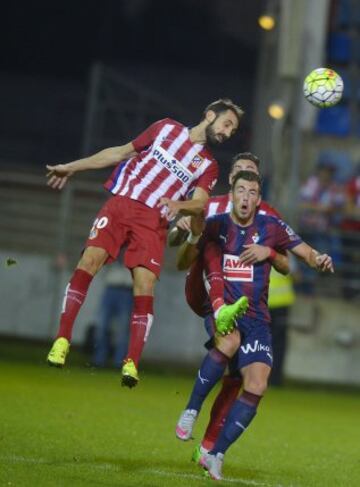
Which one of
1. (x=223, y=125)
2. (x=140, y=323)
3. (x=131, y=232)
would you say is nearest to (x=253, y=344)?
(x=140, y=323)

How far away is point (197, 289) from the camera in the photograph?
28.8 ft

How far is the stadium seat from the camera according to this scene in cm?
2236

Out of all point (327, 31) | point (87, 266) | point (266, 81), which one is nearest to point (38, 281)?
point (327, 31)

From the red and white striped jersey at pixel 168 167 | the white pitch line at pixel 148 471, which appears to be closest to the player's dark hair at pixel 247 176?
the red and white striped jersey at pixel 168 167

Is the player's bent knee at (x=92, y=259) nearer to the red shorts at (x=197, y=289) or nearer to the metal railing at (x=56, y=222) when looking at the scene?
the red shorts at (x=197, y=289)

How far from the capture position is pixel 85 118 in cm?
2714

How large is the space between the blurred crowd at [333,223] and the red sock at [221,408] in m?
10.0

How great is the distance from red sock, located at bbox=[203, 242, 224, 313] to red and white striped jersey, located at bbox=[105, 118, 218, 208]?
58 centimetres

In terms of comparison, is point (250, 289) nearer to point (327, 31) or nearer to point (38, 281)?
point (38, 281)

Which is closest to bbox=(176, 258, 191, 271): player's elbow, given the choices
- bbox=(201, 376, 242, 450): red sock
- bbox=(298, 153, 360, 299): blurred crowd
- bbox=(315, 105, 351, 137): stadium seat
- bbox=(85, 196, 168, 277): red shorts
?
bbox=(85, 196, 168, 277): red shorts

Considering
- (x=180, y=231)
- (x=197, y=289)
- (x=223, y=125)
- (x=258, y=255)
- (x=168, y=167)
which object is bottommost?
(x=197, y=289)

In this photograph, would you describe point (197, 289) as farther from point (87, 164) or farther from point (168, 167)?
point (87, 164)

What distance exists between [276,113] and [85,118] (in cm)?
700

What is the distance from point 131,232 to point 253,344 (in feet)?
4.08
